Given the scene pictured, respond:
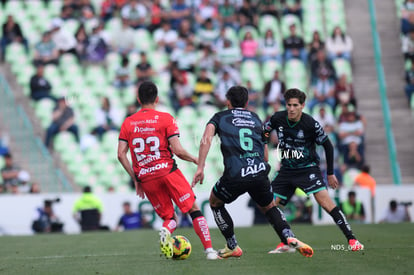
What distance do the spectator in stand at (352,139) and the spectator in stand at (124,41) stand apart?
22.4 ft

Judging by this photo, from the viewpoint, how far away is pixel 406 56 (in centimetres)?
2464

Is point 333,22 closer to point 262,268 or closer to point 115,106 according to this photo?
point 115,106

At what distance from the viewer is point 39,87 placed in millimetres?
22781

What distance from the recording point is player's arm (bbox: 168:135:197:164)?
372 inches

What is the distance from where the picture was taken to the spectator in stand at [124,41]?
24.5 metres

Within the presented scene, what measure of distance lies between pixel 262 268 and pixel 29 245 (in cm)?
668

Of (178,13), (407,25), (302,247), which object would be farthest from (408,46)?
(302,247)

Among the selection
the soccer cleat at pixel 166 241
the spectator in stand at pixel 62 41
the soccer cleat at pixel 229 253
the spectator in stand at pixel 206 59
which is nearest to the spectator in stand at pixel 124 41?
the spectator in stand at pixel 62 41

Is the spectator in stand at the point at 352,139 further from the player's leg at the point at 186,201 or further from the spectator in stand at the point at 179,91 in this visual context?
Answer: the player's leg at the point at 186,201

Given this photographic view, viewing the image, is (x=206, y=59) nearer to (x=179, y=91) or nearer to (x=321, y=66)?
(x=179, y=91)

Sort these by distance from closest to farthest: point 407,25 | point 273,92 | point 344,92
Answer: point 273,92 < point 344,92 < point 407,25

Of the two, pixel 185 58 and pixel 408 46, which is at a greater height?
pixel 185 58

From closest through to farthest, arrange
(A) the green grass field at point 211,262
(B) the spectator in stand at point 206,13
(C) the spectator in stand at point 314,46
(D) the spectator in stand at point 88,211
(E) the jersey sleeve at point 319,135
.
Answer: (A) the green grass field at point 211,262
(E) the jersey sleeve at point 319,135
(D) the spectator in stand at point 88,211
(C) the spectator in stand at point 314,46
(B) the spectator in stand at point 206,13

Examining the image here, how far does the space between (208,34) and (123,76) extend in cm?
303
